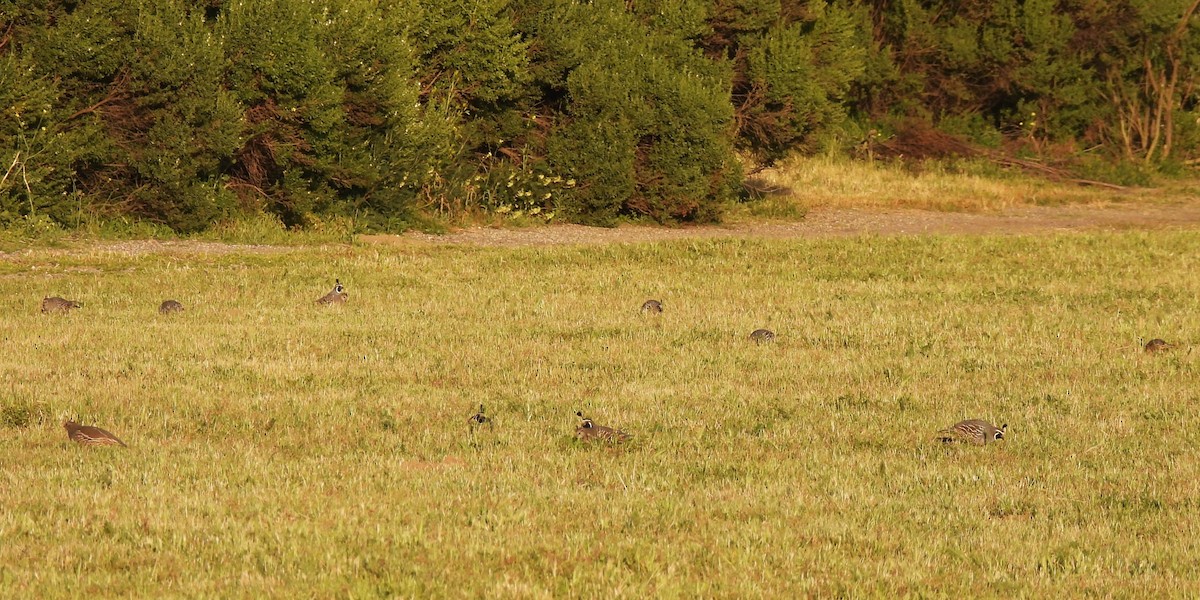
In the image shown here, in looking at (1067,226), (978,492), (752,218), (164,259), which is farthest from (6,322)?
(1067,226)

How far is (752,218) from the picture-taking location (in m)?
27.2

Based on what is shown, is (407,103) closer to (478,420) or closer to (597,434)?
(478,420)

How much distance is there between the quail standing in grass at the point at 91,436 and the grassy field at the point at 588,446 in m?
0.08

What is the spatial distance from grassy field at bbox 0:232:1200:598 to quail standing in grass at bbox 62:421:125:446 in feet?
0.28

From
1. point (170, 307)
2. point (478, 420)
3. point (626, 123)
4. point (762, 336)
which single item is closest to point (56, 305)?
point (170, 307)

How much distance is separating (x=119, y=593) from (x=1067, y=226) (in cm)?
2419

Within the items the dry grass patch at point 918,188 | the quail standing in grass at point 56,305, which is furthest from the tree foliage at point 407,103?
the quail standing in grass at point 56,305

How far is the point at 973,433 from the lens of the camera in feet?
28.3

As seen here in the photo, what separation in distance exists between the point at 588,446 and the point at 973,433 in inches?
90.2

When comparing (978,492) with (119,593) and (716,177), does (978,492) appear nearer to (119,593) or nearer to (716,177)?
(119,593)

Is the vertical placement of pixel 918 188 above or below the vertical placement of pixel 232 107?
below

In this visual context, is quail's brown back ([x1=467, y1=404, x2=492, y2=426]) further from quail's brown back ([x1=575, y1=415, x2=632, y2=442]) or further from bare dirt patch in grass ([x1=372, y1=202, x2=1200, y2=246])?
bare dirt patch in grass ([x1=372, y1=202, x2=1200, y2=246])

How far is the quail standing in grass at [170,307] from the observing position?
1395 centimetres

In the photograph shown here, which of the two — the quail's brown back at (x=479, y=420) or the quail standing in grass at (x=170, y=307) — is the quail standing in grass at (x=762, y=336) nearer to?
the quail's brown back at (x=479, y=420)
